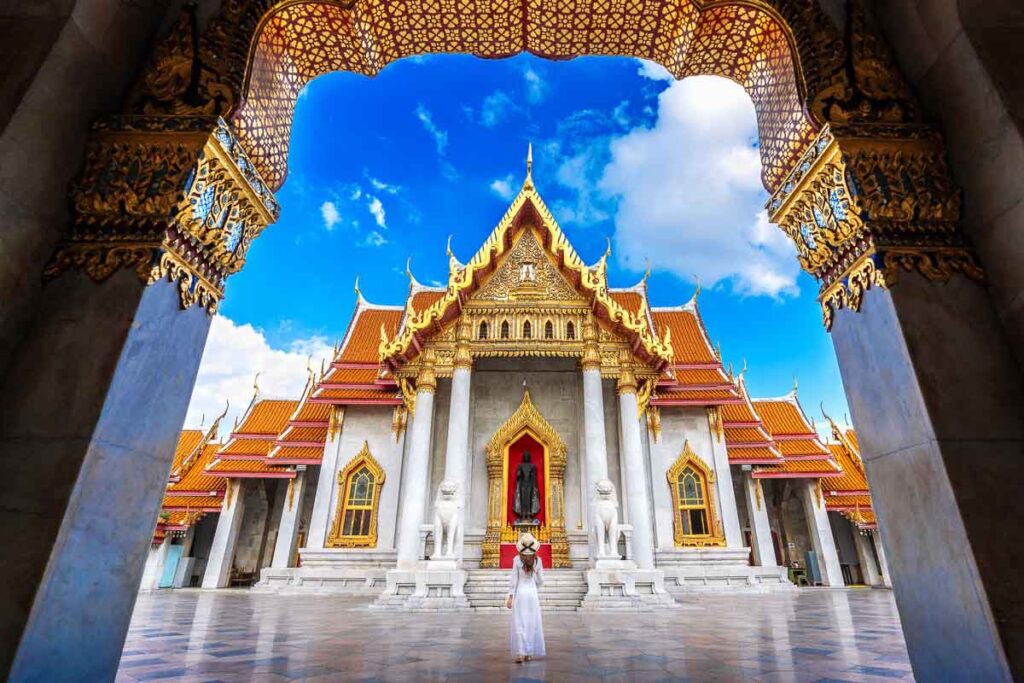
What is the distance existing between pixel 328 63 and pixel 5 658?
141 inches

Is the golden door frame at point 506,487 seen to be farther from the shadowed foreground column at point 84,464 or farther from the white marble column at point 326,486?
the shadowed foreground column at point 84,464

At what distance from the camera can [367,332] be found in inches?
625

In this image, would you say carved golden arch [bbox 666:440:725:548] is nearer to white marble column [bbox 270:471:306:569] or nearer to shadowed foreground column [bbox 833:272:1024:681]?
white marble column [bbox 270:471:306:569]

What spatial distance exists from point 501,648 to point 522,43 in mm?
4805

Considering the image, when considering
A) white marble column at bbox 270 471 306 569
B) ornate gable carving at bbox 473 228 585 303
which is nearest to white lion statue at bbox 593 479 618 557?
ornate gable carving at bbox 473 228 585 303

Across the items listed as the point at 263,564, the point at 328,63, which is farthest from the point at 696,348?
the point at 263,564

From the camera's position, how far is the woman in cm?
376

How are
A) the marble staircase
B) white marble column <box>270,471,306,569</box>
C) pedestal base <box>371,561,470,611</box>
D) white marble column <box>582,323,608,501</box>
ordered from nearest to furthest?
pedestal base <box>371,561,470,611</box>
the marble staircase
white marble column <box>582,323,608,501</box>
white marble column <box>270,471,306,569</box>

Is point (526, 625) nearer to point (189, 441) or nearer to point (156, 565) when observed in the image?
point (156, 565)

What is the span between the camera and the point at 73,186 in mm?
2428

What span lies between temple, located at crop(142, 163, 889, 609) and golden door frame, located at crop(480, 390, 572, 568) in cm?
3

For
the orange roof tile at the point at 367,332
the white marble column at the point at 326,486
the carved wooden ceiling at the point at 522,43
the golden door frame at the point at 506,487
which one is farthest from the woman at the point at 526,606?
the orange roof tile at the point at 367,332

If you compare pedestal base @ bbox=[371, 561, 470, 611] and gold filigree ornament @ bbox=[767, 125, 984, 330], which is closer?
gold filigree ornament @ bbox=[767, 125, 984, 330]

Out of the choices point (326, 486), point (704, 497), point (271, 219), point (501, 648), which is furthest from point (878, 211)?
point (326, 486)
